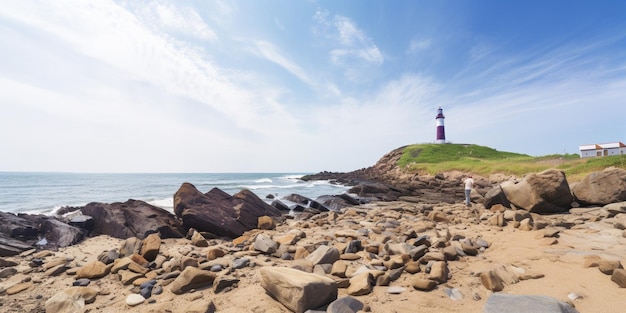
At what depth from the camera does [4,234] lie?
328 inches

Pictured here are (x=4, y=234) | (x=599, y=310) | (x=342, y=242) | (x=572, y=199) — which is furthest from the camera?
(x=572, y=199)

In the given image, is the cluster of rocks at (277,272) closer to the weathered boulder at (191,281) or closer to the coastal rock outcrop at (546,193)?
the weathered boulder at (191,281)

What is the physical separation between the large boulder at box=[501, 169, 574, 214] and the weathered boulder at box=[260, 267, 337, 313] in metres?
11.0

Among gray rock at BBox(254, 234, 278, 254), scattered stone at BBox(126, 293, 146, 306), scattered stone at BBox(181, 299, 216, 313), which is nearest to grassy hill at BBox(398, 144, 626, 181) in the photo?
gray rock at BBox(254, 234, 278, 254)

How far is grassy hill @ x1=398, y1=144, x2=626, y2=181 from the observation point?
21.4 metres

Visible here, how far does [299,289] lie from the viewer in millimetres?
3455

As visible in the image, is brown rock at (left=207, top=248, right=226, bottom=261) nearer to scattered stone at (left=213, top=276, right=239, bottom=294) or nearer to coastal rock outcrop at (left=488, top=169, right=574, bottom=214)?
scattered stone at (left=213, top=276, right=239, bottom=294)

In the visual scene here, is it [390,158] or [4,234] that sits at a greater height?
[390,158]

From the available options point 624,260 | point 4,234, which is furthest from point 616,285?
point 4,234

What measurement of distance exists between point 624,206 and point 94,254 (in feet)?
51.9

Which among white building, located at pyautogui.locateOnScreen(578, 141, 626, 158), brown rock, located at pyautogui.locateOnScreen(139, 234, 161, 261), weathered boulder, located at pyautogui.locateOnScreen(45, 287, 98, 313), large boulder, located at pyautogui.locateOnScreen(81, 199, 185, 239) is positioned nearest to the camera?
weathered boulder, located at pyautogui.locateOnScreen(45, 287, 98, 313)

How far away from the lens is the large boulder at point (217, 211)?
9.19 m

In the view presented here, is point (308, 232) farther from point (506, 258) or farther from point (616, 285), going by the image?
point (616, 285)

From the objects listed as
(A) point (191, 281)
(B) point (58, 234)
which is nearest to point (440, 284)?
(A) point (191, 281)
